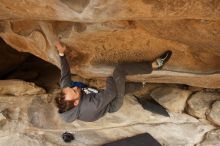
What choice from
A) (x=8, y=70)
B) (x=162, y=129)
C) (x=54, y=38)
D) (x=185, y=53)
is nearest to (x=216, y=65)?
(x=185, y=53)

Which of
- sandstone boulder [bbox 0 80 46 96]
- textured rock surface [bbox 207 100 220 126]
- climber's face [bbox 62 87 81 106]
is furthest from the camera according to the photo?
sandstone boulder [bbox 0 80 46 96]

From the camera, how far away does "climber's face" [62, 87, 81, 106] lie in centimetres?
364

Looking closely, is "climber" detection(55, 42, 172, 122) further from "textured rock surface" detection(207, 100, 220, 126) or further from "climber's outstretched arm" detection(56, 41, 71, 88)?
"textured rock surface" detection(207, 100, 220, 126)

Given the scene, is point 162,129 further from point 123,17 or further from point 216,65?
point 123,17

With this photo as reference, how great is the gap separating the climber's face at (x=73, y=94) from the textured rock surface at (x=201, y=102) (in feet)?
6.69

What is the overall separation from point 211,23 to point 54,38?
188 cm

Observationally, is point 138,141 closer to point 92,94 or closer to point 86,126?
point 86,126

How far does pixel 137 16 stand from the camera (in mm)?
2840

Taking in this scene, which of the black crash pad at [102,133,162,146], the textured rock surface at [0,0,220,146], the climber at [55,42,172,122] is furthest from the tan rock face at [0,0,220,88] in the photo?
the black crash pad at [102,133,162,146]

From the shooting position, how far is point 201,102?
5.00 m

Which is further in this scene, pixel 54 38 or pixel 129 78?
pixel 129 78

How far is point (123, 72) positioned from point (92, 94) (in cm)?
46

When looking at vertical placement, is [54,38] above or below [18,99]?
above

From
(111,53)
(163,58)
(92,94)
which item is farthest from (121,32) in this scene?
(92,94)
